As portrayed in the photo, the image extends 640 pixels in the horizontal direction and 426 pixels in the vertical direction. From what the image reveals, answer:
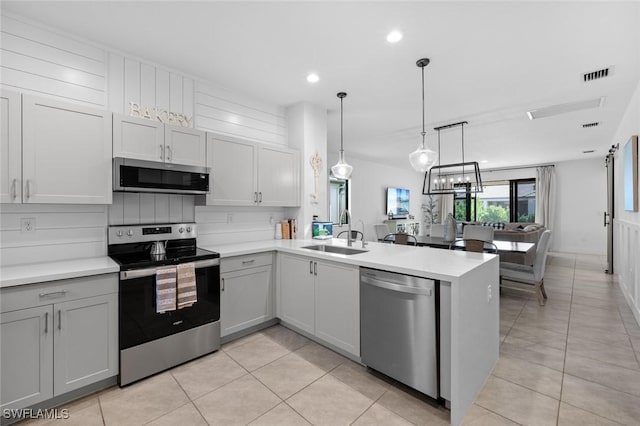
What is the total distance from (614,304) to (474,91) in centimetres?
339

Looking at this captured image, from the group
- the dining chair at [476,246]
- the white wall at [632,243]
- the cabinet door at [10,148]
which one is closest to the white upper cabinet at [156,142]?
the cabinet door at [10,148]

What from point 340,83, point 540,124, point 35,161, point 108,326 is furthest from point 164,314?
point 540,124

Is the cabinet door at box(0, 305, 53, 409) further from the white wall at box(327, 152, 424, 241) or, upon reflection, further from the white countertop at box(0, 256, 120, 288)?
the white wall at box(327, 152, 424, 241)

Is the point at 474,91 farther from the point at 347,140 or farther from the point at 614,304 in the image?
the point at 614,304

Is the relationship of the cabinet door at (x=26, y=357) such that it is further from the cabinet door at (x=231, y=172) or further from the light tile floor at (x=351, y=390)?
the cabinet door at (x=231, y=172)

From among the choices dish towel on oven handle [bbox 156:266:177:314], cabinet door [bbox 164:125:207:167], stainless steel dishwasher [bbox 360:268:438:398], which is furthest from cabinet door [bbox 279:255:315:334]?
cabinet door [bbox 164:125:207:167]

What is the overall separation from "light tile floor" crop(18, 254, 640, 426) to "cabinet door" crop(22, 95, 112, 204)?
4.81 ft

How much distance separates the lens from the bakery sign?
267cm

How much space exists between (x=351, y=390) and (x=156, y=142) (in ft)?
8.50

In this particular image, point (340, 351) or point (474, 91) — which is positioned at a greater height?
point (474, 91)

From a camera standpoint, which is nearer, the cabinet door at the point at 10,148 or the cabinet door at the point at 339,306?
the cabinet door at the point at 10,148

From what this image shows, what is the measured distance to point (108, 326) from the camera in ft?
6.69

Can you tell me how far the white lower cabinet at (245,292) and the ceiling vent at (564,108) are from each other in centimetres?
425

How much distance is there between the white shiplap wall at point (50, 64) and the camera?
2133 millimetres
